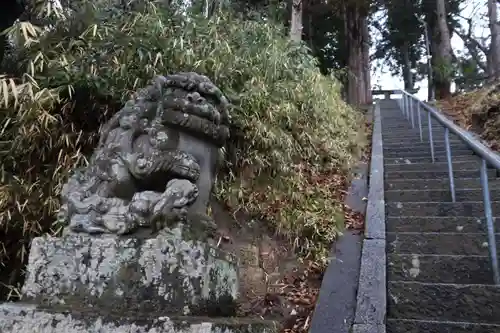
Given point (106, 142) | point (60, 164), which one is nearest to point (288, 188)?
point (60, 164)

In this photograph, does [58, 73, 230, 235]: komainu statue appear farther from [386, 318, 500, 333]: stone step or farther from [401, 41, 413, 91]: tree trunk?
[401, 41, 413, 91]: tree trunk

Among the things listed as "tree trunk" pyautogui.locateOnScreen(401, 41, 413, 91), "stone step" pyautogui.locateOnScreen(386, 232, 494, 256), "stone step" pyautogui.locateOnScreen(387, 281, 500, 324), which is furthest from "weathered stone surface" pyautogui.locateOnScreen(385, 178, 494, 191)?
"tree trunk" pyautogui.locateOnScreen(401, 41, 413, 91)

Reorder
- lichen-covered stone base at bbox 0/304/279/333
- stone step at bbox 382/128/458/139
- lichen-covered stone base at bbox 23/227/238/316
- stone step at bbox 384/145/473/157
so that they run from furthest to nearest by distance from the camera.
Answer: stone step at bbox 382/128/458/139
stone step at bbox 384/145/473/157
lichen-covered stone base at bbox 23/227/238/316
lichen-covered stone base at bbox 0/304/279/333

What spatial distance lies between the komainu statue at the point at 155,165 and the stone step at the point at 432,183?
→ 3.26 m

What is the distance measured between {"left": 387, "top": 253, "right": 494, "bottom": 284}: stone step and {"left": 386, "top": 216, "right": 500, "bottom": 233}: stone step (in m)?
0.60

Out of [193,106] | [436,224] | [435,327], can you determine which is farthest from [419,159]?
[193,106]

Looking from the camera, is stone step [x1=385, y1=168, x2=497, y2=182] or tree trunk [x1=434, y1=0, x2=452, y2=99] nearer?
stone step [x1=385, y1=168, x2=497, y2=182]

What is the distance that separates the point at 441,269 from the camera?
3322 mm

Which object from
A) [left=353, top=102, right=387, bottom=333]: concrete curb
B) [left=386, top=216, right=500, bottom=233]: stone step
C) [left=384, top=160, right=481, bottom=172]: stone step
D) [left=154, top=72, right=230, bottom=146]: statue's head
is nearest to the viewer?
[left=154, top=72, right=230, bottom=146]: statue's head

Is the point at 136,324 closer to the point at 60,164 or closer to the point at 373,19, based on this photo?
the point at 60,164

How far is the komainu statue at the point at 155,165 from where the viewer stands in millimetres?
2000

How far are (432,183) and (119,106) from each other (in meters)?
3.26

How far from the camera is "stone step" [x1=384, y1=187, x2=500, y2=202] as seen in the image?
4492 mm

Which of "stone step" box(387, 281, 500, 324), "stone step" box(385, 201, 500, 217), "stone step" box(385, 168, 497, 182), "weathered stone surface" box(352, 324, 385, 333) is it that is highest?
"stone step" box(385, 168, 497, 182)
